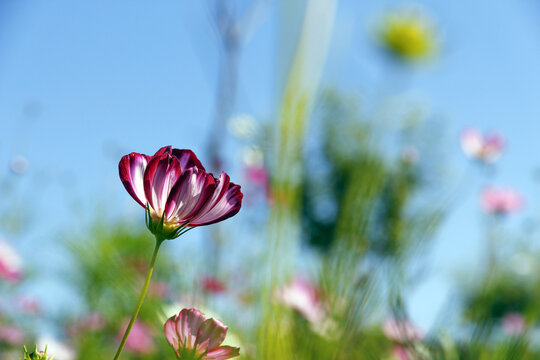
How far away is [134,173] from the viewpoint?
0.20 metres

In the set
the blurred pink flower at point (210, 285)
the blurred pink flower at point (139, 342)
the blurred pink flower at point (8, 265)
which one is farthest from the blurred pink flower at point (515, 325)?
the blurred pink flower at point (8, 265)

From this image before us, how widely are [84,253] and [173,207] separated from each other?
18cm

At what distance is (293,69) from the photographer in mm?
280

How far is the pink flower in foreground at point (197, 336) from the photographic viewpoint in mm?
178

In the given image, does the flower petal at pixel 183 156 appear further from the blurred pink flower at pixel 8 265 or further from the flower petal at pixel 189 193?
the blurred pink flower at pixel 8 265

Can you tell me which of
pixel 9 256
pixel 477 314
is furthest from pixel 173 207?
pixel 9 256

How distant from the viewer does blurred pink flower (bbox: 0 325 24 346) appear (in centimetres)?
119

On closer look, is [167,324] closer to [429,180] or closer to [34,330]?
[34,330]

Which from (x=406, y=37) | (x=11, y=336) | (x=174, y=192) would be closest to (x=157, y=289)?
(x=174, y=192)

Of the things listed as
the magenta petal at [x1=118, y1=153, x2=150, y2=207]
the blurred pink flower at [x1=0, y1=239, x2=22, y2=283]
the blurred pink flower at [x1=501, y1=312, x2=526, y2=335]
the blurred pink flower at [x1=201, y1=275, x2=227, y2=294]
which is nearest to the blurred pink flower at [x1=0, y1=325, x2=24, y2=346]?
the blurred pink flower at [x1=0, y1=239, x2=22, y2=283]

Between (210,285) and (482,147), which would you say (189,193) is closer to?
(210,285)

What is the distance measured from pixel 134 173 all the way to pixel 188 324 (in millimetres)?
62

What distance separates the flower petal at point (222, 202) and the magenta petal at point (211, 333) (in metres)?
0.04

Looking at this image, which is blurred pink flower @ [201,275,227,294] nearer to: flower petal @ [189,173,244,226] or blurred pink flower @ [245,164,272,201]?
flower petal @ [189,173,244,226]
